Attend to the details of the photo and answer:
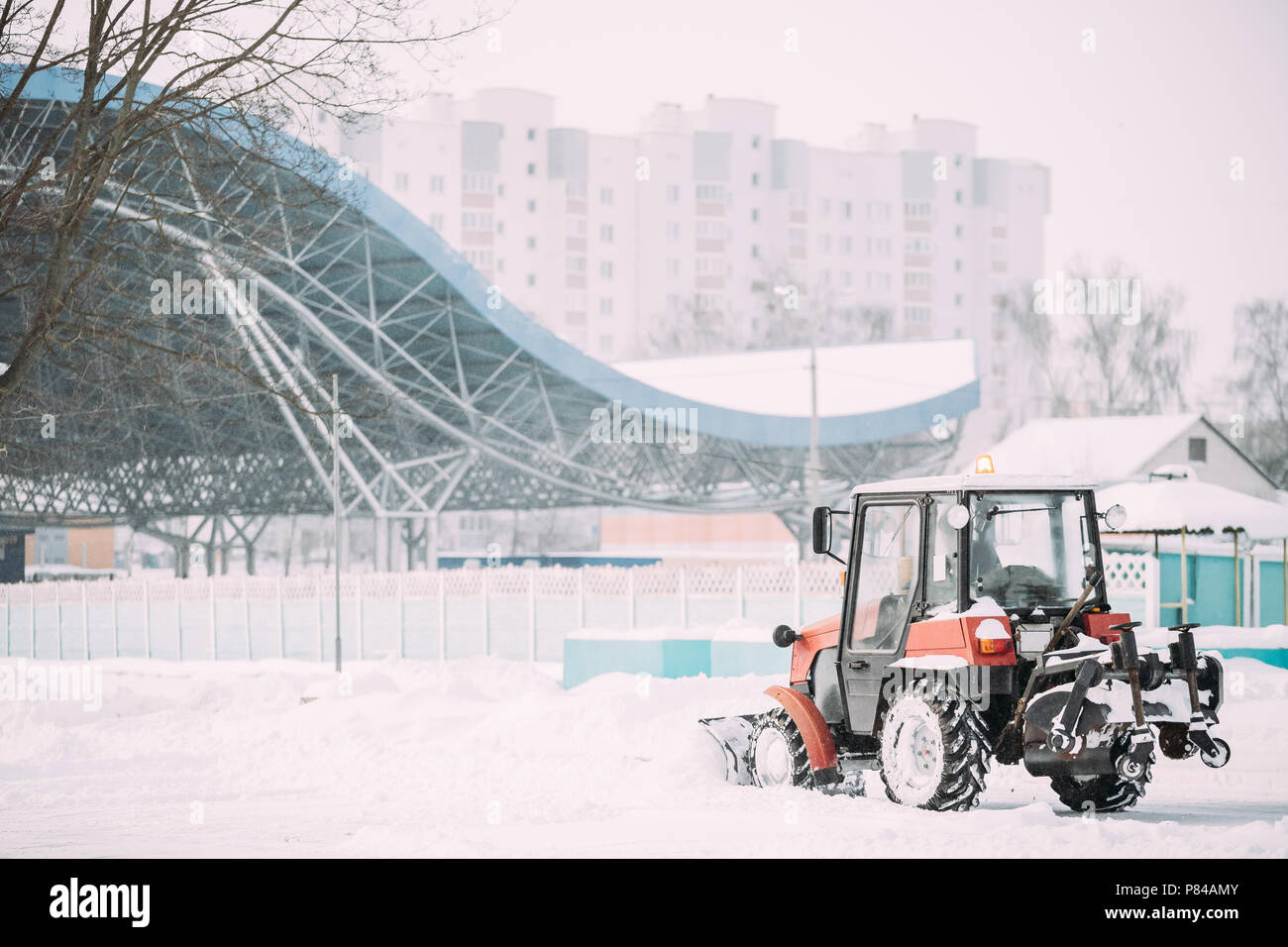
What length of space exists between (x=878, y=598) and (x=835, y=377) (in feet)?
170

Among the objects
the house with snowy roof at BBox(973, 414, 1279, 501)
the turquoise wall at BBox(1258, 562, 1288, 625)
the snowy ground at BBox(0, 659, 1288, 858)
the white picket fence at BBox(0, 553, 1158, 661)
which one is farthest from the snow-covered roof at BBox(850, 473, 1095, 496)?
the house with snowy roof at BBox(973, 414, 1279, 501)

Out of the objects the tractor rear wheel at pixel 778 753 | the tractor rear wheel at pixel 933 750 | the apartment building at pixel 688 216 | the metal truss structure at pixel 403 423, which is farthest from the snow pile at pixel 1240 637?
the apartment building at pixel 688 216

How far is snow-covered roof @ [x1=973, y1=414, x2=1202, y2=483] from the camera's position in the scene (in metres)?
47.0

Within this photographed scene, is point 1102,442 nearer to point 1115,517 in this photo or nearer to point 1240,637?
point 1240,637

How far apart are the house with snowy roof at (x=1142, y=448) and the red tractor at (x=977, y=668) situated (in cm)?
3639

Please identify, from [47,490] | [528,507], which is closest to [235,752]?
[47,490]

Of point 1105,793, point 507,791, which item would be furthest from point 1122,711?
point 507,791

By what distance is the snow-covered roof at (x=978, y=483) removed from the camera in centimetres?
972

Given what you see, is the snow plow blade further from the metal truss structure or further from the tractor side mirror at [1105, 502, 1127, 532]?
the metal truss structure

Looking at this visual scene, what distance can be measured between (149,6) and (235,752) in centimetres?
675

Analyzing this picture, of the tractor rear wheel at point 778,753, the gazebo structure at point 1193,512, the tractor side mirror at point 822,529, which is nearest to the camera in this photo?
the tractor side mirror at point 822,529

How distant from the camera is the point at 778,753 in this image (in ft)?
34.7

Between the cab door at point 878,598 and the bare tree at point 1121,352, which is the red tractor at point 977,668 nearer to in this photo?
the cab door at point 878,598
